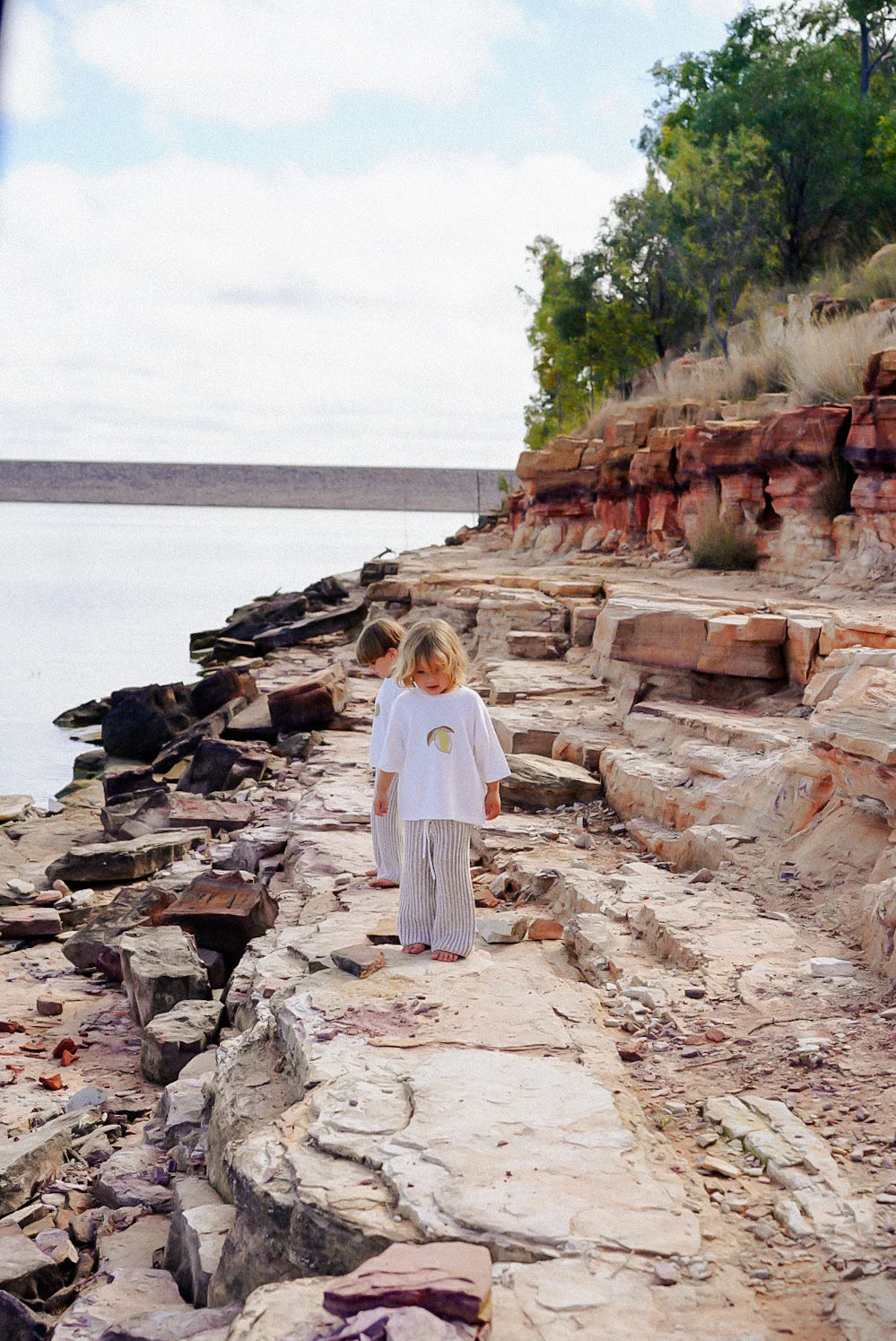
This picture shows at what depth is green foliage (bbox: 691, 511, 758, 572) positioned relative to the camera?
12.5 m

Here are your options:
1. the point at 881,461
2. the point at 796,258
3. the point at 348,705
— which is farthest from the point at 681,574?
the point at 796,258

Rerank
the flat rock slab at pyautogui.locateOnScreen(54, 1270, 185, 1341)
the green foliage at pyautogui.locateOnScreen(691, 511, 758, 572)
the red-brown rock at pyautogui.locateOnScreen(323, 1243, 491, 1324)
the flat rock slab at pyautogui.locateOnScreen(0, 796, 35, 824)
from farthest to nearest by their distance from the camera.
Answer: the green foliage at pyautogui.locateOnScreen(691, 511, 758, 572)
the flat rock slab at pyautogui.locateOnScreen(0, 796, 35, 824)
the flat rock slab at pyautogui.locateOnScreen(54, 1270, 185, 1341)
the red-brown rock at pyautogui.locateOnScreen(323, 1243, 491, 1324)

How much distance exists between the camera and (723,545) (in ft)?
41.3

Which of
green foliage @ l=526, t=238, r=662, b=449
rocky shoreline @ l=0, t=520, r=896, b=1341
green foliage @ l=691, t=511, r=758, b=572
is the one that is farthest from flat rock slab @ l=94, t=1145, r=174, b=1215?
green foliage @ l=526, t=238, r=662, b=449

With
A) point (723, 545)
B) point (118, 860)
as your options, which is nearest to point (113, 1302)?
point (118, 860)

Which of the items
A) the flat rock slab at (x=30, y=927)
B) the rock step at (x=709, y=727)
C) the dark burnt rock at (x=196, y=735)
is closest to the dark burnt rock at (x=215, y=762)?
the dark burnt rock at (x=196, y=735)

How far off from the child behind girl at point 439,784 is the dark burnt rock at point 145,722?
33.8ft

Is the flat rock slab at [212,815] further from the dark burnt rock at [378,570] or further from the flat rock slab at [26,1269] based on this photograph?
the dark burnt rock at [378,570]

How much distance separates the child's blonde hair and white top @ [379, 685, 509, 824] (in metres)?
1.17

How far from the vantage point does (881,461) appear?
1002 cm

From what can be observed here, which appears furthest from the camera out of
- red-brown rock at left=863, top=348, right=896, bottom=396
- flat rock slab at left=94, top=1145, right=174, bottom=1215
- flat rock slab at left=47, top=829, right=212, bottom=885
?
red-brown rock at left=863, top=348, right=896, bottom=396

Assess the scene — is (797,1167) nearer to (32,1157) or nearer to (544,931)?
(544,931)

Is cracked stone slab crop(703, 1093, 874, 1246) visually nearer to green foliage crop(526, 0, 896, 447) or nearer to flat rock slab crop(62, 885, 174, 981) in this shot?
flat rock slab crop(62, 885, 174, 981)

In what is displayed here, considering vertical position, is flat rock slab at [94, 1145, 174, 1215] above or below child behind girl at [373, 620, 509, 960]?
below
